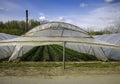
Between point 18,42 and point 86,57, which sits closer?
point 18,42

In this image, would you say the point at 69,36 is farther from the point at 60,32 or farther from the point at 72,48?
the point at 72,48

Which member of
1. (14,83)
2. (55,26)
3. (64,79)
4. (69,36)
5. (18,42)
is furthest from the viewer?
(55,26)

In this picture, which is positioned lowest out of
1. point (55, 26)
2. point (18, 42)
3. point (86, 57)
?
point (86, 57)

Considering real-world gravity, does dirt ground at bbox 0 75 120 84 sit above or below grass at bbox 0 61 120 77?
above

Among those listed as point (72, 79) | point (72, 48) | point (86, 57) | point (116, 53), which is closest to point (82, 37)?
point (86, 57)

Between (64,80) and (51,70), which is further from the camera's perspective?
(51,70)

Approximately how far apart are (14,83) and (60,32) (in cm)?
645

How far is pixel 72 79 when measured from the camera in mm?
6879

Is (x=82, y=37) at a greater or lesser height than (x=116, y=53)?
greater

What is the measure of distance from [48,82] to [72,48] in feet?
32.7

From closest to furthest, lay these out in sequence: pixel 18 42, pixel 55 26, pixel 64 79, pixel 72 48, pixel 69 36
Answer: pixel 64 79 → pixel 18 42 → pixel 69 36 → pixel 55 26 → pixel 72 48

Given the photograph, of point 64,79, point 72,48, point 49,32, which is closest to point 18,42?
point 49,32

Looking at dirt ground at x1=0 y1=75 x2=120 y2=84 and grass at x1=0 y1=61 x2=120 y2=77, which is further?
grass at x1=0 y1=61 x2=120 y2=77

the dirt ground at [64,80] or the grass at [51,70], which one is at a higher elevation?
the dirt ground at [64,80]
